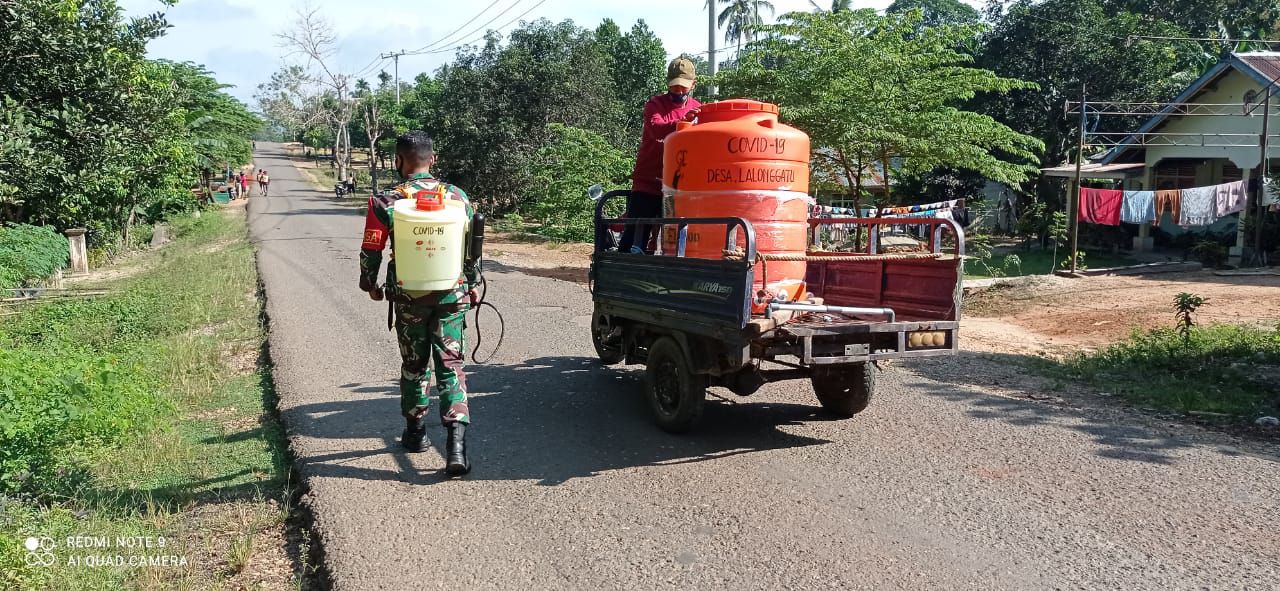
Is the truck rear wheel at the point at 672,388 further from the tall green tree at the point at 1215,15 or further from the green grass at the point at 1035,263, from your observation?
the tall green tree at the point at 1215,15

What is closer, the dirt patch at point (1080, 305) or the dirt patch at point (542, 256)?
the dirt patch at point (1080, 305)

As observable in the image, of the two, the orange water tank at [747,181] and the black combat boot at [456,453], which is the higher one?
the orange water tank at [747,181]

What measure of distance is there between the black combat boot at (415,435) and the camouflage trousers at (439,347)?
0.31 meters

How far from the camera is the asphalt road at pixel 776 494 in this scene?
372 cm

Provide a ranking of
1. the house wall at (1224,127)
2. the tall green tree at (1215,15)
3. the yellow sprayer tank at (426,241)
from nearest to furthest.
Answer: the yellow sprayer tank at (426,241) → the house wall at (1224,127) → the tall green tree at (1215,15)

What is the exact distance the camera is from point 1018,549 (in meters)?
3.88

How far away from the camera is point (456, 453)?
482 centimetres

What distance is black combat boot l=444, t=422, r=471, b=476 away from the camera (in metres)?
4.80

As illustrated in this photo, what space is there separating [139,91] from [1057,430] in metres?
13.6

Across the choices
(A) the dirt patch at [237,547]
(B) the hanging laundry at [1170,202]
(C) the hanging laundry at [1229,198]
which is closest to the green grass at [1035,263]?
(B) the hanging laundry at [1170,202]

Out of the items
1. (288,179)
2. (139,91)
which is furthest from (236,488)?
(288,179)

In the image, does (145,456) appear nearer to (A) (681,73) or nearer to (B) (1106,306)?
(A) (681,73)

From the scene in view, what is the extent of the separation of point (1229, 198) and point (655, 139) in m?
17.9

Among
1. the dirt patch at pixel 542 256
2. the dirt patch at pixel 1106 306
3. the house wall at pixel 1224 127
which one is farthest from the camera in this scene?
the house wall at pixel 1224 127
